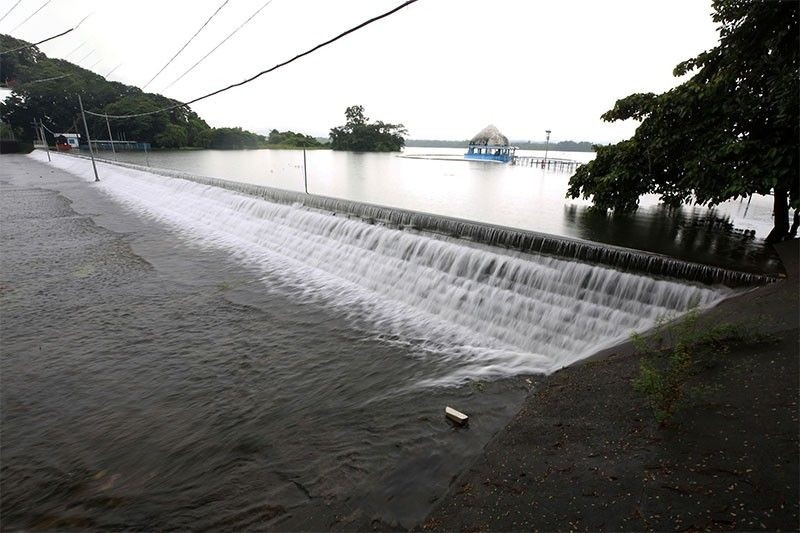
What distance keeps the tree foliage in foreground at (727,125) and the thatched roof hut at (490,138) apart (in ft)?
176

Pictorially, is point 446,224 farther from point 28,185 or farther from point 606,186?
point 28,185

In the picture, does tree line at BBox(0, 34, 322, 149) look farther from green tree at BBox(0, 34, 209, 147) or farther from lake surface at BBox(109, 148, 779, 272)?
lake surface at BBox(109, 148, 779, 272)

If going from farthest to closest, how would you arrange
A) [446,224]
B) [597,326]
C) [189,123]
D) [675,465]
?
[189,123] → [446,224] → [597,326] → [675,465]

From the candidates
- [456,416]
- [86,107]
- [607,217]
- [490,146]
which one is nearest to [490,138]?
[490,146]

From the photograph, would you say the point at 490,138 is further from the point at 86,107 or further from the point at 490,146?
the point at 86,107

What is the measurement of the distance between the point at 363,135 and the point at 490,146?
3606 cm

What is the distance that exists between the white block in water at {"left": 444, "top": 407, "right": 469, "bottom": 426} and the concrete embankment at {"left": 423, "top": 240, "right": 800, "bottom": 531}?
18.5 inches

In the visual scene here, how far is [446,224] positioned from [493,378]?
203 inches

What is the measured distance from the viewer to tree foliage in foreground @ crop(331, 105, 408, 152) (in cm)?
8775

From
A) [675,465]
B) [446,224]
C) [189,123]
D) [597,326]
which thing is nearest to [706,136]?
[597,326]

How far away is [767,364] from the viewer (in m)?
3.88

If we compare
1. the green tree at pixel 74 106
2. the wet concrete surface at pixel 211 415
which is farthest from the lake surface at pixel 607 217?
the green tree at pixel 74 106

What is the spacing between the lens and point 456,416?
4.53 metres

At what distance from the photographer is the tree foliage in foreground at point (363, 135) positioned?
288 ft
